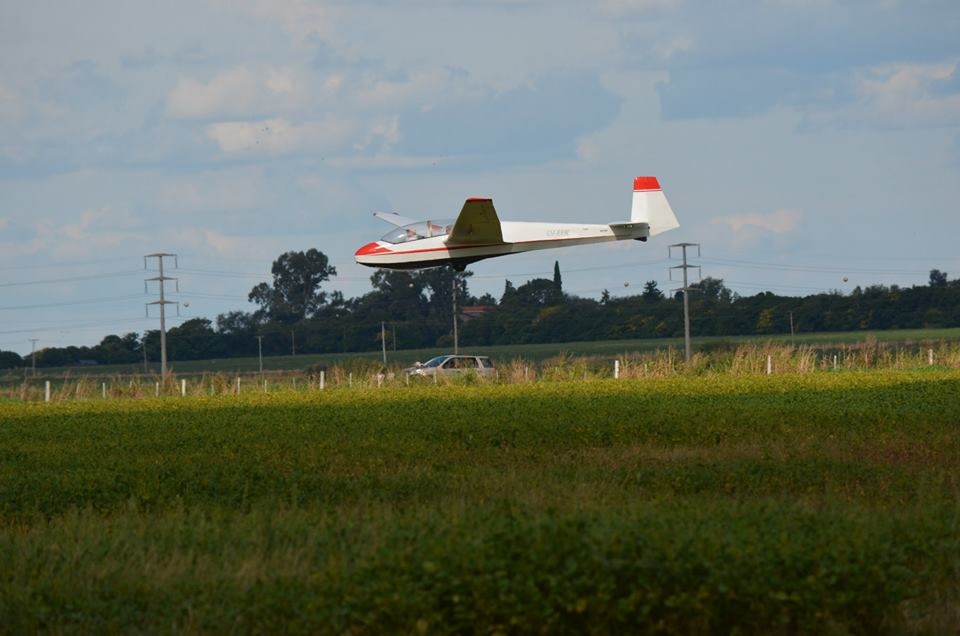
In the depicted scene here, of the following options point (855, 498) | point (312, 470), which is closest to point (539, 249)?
point (312, 470)

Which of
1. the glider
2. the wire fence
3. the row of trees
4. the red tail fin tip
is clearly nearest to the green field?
the row of trees

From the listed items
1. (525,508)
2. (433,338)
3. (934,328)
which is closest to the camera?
(525,508)

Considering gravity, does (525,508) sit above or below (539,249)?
below

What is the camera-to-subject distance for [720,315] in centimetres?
10119

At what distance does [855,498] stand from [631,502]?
7.52 feet

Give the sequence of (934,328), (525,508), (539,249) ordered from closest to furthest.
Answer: (525,508) → (539,249) → (934,328)

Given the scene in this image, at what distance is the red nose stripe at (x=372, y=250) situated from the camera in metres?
30.0

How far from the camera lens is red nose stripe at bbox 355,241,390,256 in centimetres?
2995

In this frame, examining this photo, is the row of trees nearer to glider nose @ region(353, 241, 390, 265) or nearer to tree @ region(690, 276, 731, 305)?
tree @ region(690, 276, 731, 305)

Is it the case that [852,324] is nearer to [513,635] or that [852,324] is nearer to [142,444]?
[142,444]

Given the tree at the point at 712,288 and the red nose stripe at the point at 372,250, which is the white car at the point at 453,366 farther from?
the tree at the point at 712,288

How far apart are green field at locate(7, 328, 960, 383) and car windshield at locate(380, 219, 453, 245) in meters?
54.5

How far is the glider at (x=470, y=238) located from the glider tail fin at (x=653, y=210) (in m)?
0.76

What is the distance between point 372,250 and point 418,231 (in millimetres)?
1355
